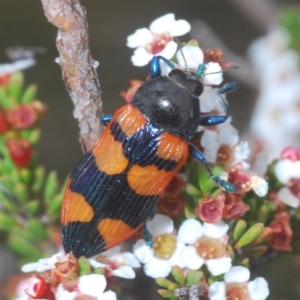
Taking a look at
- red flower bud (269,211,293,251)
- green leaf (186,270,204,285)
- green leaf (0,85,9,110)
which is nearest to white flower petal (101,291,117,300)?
green leaf (186,270,204,285)

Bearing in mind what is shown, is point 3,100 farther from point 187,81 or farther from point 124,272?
point 124,272

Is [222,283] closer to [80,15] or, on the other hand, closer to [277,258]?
[277,258]

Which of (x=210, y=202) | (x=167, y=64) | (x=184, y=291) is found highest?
(x=167, y=64)

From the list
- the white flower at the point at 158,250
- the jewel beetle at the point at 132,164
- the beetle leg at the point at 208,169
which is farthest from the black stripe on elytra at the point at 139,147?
the white flower at the point at 158,250

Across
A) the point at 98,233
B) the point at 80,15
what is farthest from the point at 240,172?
the point at 80,15

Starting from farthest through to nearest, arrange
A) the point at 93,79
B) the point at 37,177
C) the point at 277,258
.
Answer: the point at 37,177, the point at 277,258, the point at 93,79

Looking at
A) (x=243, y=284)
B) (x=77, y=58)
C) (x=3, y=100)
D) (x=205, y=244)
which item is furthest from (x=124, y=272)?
(x=3, y=100)

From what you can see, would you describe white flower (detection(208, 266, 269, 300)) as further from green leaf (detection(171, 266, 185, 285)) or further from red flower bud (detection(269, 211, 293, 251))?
red flower bud (detection(269, 211, 293, 251))

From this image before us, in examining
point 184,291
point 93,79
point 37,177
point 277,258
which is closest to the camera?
point 184,291
